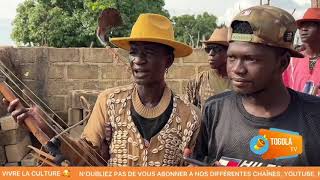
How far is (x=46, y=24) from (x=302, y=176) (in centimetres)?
2838

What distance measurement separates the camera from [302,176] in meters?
2.07

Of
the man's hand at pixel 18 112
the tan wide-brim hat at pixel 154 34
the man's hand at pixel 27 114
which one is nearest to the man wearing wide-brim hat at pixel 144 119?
the tan wide-brim hat at pixel 154 34

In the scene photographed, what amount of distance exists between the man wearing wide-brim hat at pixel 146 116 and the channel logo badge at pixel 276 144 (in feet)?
1.97

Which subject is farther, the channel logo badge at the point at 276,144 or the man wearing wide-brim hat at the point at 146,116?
the man wearing wide-brim hat at the point at 146,116

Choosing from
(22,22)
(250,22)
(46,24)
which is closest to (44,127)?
(250,22)

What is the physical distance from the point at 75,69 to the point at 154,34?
449 cm

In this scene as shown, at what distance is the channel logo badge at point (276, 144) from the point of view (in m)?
2.07

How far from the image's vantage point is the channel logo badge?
207 cm

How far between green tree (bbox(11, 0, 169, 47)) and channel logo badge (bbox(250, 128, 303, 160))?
2466 cm

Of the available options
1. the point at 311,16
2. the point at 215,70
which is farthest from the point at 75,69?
the point at 311,16

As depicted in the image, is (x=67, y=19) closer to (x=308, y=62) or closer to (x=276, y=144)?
(x=308, y=62)

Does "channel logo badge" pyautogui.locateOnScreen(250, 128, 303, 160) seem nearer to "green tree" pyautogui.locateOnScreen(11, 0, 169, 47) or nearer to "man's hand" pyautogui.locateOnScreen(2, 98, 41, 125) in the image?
"man's hand" pyautogui.locateOnScreen(2, 98, 41, 125)

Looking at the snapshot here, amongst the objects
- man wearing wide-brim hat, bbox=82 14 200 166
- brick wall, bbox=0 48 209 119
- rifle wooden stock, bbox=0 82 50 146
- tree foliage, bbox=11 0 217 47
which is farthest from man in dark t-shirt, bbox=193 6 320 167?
tree foliage, bbox=11 0 217 47

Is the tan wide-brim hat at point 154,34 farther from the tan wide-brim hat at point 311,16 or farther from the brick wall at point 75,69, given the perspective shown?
the brick wall at point 75,69
